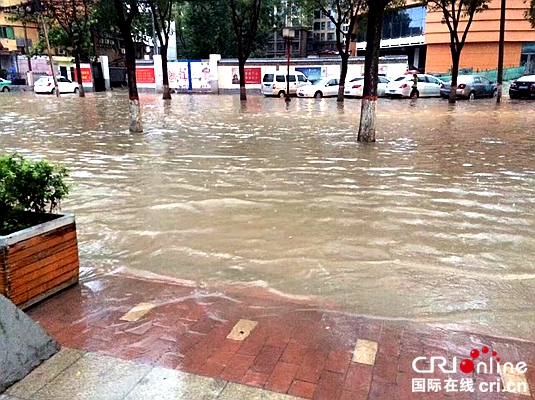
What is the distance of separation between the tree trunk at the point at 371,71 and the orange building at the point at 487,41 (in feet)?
88.8

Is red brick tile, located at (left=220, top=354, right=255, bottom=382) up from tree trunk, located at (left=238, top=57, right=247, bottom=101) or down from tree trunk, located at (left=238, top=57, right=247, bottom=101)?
down

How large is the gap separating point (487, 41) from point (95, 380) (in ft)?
129

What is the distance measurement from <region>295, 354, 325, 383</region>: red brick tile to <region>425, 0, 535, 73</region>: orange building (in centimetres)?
3685

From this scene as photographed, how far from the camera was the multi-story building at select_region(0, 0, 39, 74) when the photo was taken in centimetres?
4519

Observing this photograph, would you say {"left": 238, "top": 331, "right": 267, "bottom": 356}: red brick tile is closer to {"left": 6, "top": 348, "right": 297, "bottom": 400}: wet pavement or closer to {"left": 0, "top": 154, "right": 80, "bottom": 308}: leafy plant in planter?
{"left": 6, "top": 348, "right": 297, "bottom": 400}: wet pavement

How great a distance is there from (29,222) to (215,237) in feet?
6.53

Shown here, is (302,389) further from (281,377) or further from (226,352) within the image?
(226,352)

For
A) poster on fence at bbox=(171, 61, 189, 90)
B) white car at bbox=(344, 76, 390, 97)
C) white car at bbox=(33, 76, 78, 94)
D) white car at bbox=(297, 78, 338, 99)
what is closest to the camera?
white car at bbox=(344, 76, 390, 97)

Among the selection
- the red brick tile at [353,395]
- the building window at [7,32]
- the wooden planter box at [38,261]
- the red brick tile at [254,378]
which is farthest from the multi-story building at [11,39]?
the red brick tile at [353,395]

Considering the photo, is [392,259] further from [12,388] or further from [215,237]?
[12,388]

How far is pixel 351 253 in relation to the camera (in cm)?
467

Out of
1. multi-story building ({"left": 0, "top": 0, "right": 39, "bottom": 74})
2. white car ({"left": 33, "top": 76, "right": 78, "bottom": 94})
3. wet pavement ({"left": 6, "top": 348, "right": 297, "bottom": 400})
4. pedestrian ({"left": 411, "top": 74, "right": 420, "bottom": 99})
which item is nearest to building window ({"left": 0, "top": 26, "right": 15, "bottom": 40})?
multi-story building ({"left": 0, "top": 0, "right": 39, "bottom": 74})

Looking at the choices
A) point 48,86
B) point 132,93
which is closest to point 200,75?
point 48,86

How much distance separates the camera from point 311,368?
108 inches
